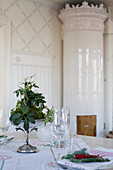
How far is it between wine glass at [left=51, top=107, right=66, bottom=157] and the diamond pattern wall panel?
2.67m

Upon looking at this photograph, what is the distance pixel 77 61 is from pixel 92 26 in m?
0.62

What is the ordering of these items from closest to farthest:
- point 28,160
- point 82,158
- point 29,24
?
point 82,158, point 28,160, point 29,24

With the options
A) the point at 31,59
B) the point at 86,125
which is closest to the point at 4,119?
the point at 31,59

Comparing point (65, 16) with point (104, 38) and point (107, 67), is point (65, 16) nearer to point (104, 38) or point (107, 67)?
point (104, 38)

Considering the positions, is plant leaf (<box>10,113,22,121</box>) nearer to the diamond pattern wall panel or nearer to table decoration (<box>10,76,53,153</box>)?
table decoration (<box>10,76,53,153</box>)

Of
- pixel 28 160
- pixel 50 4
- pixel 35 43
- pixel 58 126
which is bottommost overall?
pixel 28 160

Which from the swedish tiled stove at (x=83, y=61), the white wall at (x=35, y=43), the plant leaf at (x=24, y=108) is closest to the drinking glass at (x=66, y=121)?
the plant leaf at (x=24, y=108)

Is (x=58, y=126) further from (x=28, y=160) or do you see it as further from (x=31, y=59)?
(x=31, y=59)

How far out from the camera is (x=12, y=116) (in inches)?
47.8

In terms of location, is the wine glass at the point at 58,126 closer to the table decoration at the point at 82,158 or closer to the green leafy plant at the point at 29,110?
the green leafy plant at the point at 29,110

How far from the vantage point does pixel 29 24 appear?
13.0 feet

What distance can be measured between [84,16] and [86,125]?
1768 millimetres

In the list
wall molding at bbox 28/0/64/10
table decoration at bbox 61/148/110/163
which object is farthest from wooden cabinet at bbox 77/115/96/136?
table decoration at bbox 61/148/110/163

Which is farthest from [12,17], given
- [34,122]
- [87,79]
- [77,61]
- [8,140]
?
[34,122]
